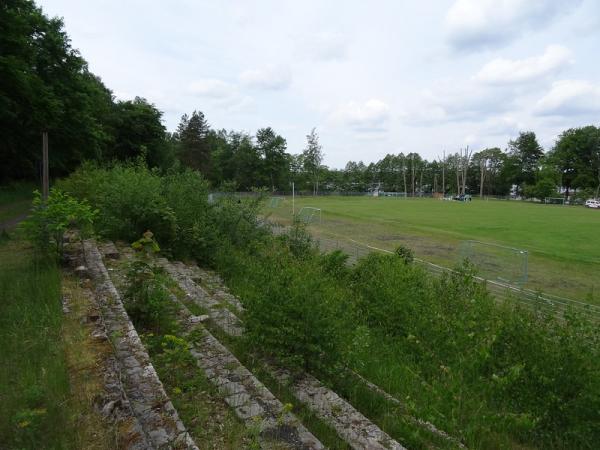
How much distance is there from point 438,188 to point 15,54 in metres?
146

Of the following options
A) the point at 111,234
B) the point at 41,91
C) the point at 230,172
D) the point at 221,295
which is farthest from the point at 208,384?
the point at 230,172

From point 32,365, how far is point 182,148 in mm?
82598

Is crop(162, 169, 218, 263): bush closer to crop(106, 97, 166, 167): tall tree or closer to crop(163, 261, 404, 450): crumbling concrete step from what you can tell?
crop(163, 261, 404, 450): crumbling concrete step

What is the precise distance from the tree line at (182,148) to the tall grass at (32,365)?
9285mm

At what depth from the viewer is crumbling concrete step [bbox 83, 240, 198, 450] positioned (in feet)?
8.62

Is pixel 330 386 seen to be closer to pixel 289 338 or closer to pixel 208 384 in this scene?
pixel 289 338

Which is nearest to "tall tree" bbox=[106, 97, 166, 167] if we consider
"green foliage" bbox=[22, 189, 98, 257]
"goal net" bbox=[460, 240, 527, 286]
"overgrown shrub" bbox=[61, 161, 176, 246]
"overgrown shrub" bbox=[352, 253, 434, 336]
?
"goal net" bbox=[460, 240, 527, 286]

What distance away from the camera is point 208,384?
3.57 metres

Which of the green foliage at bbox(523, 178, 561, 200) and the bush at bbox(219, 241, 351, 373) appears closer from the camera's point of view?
the bush at bbox(219, 241, 351, 373)

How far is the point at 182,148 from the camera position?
81.3 meters

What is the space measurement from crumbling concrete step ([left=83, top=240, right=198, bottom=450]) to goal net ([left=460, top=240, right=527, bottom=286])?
13418 millimetres

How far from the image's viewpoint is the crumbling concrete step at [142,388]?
263 cm

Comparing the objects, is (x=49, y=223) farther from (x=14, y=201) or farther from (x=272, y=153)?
(x=272, y=153)

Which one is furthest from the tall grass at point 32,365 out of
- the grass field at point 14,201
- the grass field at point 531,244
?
the grass field at point 14,201
